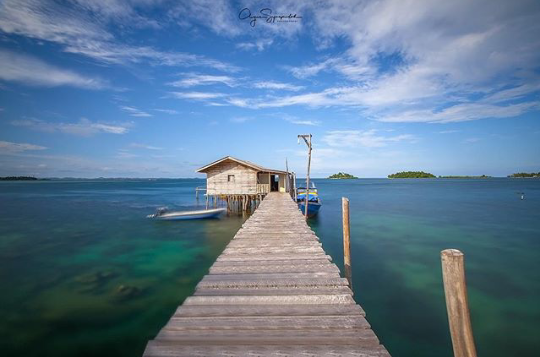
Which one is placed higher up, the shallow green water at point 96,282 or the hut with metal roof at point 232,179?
the hut with metal roof at point 232,179

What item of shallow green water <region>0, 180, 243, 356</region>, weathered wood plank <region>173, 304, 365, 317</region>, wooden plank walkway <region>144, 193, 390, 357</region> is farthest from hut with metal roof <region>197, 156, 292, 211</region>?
weathered wood plank <region>173, 304, 365, 317</region>

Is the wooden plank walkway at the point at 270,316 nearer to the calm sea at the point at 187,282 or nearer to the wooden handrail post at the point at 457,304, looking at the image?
the wooden handrail post at the point at 457,304

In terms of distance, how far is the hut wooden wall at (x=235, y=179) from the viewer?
85.4 ft

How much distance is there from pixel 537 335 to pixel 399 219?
63.5 ft

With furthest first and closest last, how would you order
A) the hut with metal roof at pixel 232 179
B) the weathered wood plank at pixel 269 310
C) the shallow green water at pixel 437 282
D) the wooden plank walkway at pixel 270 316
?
the hut with metal roof at pixel 232 179 < the shallow green water at pixel 437 282 < the weathered wood plank at pixel 269 310 < the wooden plank walkway at pixel 270 316

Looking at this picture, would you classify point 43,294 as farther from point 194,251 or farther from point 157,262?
point 194,251

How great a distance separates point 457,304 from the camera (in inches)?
113

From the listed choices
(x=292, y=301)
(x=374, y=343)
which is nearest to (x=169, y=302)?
(x=292, y=301)

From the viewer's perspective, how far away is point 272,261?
→ 5930 millimetres

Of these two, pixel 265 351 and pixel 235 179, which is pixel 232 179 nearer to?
pixel 235 179

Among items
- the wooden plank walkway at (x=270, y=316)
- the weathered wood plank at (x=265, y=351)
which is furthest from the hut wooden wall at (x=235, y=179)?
the weathered wood plank at (x=265, y=351)

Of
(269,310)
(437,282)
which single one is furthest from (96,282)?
(437,282)

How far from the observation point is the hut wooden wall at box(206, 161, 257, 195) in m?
26.0

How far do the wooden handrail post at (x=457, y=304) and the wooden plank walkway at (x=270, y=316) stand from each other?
34.2 inches
